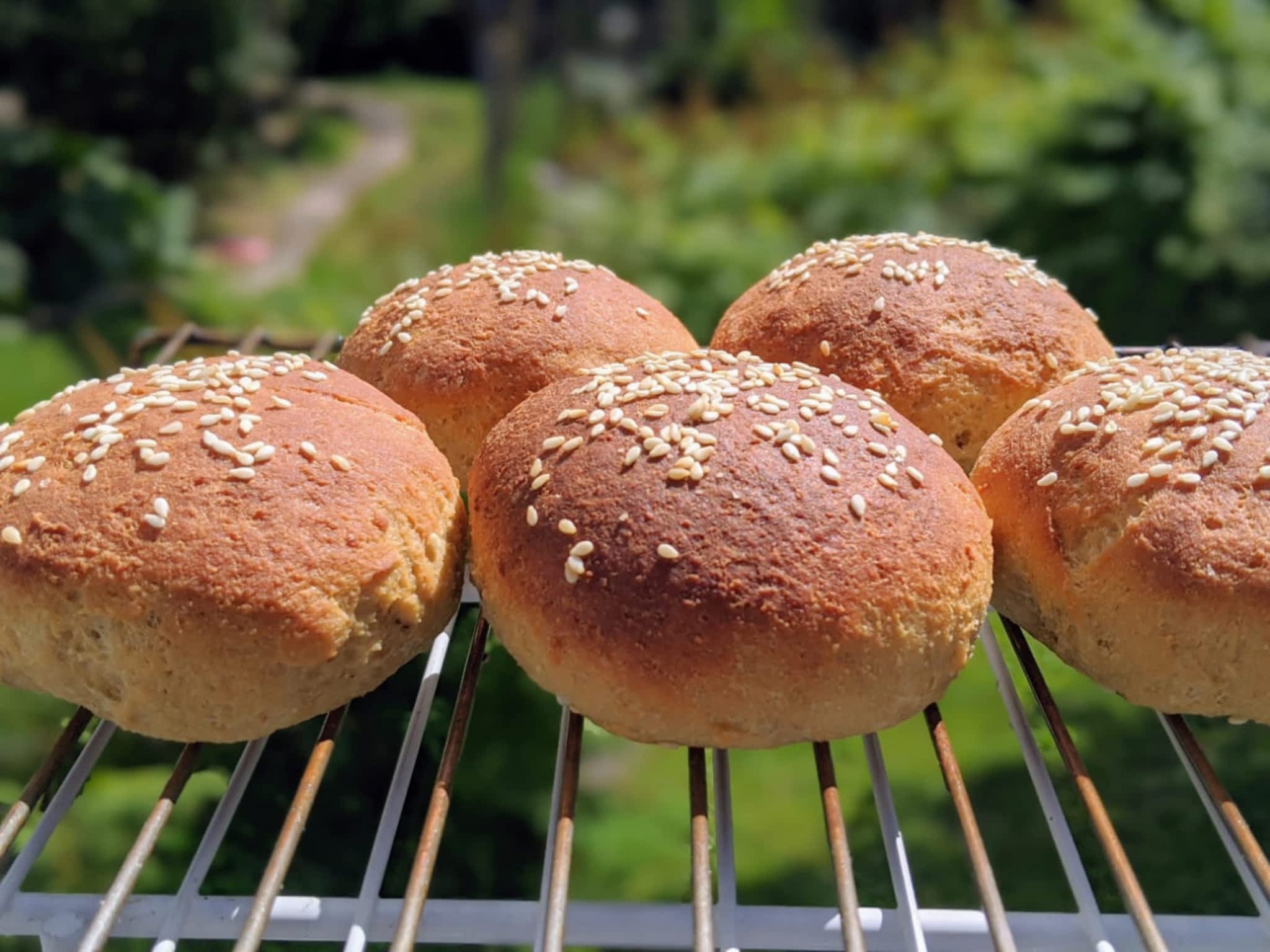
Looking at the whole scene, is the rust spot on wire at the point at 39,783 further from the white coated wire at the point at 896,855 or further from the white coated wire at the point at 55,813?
the white coated wire at the point at 896,855

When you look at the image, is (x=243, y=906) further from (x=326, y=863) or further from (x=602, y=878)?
(x=602, y=878)

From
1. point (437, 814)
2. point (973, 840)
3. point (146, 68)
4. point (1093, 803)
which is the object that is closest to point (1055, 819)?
point (1093, 803)

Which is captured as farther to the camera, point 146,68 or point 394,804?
point 146,68

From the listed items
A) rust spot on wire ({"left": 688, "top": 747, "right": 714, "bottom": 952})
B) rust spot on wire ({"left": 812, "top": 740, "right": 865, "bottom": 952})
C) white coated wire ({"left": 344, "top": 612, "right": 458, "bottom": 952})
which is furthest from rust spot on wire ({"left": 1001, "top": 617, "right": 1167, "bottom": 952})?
white coated wire ({"left": 344, "top": 612, "right": 458, "bottom": 952})

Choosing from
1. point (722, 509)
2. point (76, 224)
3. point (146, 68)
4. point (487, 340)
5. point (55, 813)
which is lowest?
point (76, 224)

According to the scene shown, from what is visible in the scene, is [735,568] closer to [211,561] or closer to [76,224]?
[211,561]

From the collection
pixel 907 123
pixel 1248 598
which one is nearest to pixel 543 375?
pixel 1248 598

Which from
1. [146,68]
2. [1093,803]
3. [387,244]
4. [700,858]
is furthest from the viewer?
[146,68]
